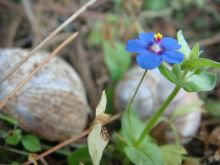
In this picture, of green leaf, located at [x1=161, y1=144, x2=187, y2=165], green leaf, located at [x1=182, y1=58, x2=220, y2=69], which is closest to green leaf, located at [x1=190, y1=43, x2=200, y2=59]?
green leaf, located at [x1=182, y1=58, x2=220, y2=69]

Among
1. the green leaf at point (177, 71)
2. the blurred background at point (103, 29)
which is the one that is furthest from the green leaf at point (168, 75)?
the blurred background at point (103, 29)

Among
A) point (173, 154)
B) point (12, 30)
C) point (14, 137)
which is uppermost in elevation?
point (12, 30)

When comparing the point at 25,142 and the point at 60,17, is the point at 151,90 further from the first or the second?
the point at 60,17

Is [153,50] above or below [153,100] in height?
above

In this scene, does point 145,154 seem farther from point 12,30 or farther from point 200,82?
point 12,30

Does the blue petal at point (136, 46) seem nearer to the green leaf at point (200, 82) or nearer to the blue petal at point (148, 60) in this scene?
the blue petal at point (148, 60)

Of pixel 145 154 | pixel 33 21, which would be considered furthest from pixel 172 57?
pixel 33 21
